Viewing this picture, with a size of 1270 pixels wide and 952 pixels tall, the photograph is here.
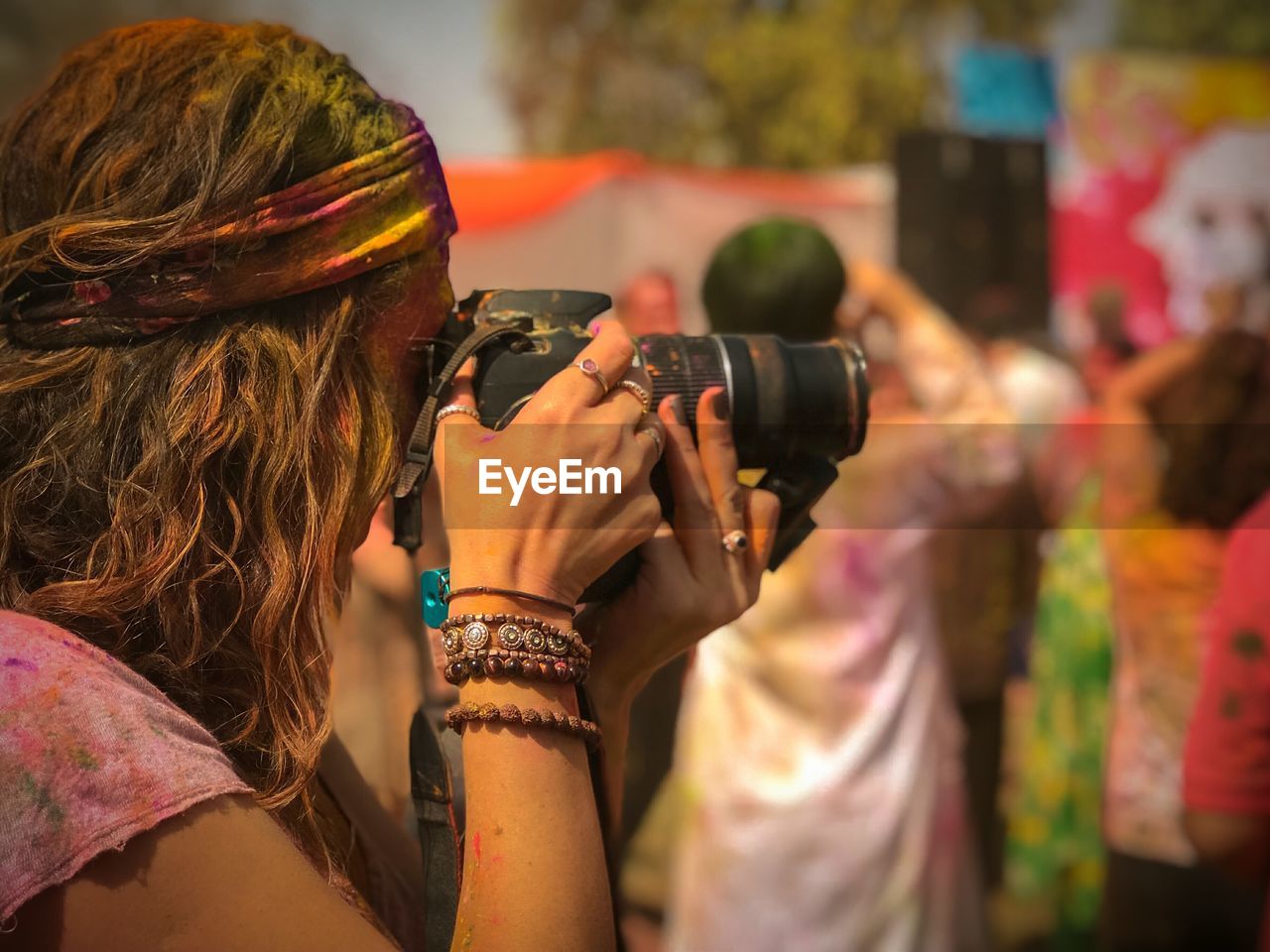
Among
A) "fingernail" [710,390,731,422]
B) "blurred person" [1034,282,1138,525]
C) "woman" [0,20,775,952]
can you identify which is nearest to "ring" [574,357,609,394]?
"woman" [0,20,775,952]

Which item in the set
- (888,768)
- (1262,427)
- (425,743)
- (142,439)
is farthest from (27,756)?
(1262,427)

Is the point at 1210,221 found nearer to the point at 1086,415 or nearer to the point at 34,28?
the point at 1086,415

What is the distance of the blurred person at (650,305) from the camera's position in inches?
142

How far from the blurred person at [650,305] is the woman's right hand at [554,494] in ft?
8.46

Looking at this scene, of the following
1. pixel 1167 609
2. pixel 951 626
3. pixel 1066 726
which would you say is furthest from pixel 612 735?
pixel 1066 726

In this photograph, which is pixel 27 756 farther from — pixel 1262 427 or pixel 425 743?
pixel 1262 427

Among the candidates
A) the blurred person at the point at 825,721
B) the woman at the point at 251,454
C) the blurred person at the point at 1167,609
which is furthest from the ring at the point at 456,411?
the blurred person at the point at 1167,609

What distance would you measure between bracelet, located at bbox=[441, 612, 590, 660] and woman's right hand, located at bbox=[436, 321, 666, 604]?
2cm

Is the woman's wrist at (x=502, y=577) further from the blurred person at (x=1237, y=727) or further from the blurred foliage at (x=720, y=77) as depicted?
the blurred foliage at (x=720, y=77)

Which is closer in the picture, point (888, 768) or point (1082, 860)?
point (888, 768)

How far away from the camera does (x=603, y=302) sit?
111cm

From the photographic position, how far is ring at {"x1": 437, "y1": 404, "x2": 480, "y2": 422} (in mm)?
967

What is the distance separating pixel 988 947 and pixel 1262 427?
3.94 ft

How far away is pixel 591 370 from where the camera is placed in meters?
0.96
